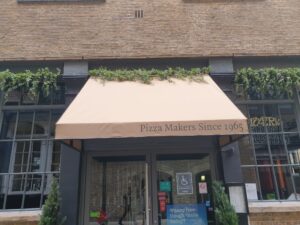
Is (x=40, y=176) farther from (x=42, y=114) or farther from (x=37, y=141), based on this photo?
(x=42, y=114)

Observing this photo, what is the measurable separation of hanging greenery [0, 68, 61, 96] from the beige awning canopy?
3.46 ft

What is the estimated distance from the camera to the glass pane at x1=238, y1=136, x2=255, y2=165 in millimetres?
6648

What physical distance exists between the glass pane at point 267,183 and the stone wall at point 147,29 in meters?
2.67

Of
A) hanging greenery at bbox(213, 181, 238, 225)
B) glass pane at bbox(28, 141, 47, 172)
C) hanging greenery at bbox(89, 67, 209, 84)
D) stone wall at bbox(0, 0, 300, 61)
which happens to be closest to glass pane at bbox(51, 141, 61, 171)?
glass pane at bbox(28, 141, 47, 172)

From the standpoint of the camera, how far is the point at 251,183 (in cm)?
653

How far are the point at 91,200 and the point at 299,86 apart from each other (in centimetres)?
523

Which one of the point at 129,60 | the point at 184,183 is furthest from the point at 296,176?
the point at 129,60

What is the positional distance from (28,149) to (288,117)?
19.1 ft

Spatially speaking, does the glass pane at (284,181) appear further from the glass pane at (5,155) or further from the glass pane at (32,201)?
the glass pane at (5,155)

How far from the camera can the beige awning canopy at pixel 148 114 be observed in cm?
495

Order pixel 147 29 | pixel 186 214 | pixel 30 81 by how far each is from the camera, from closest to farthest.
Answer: pixel 186 214 < pixel 30 81 < pixel 147 29

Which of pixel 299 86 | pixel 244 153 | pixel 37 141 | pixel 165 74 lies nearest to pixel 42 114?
pixel 37 141

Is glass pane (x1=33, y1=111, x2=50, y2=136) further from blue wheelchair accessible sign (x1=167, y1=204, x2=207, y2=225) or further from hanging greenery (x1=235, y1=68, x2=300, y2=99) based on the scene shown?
hanging greenery (x1=235, y1=68, x2=300, y2=99)

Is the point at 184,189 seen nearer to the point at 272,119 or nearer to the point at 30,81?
the point at 272,119
